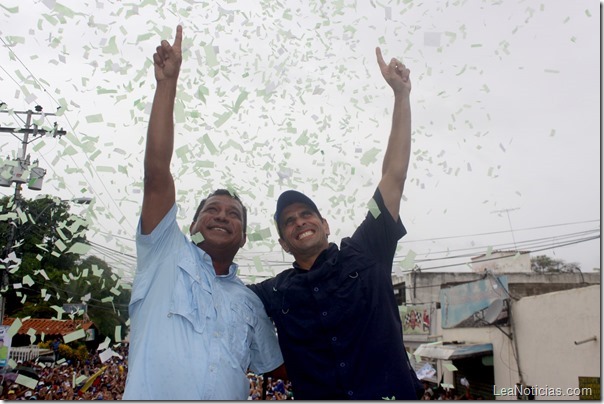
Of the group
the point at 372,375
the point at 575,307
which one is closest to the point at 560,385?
the point at 575,307

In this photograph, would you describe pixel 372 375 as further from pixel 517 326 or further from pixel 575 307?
pixel 517 326

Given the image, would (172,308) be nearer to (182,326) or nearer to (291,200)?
(182,326)

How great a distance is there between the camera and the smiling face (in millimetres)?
2816

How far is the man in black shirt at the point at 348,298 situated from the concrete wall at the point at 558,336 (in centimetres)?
822

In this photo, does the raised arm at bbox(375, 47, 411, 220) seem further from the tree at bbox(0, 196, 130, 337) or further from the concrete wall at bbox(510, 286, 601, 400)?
the concrete wall at bbox(510, 286, 601, 400)

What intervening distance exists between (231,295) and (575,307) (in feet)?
31.4

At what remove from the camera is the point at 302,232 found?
2.85 m

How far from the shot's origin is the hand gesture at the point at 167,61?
241cm

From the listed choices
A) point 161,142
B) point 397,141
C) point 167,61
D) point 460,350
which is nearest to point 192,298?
point 161,142

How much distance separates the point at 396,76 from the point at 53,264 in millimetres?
16203

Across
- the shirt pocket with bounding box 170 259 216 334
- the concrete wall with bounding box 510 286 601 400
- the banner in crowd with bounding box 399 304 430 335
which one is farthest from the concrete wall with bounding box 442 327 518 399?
the shirt pocket with bounding box 170 259 216 334

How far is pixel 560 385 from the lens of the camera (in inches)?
407

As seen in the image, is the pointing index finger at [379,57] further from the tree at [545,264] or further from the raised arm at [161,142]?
the tree at [545,264]

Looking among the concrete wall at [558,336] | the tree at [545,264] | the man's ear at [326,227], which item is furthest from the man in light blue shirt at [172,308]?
the tree at [545,264]
